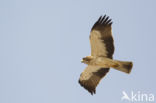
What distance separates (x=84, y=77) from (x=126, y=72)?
6.89 feet

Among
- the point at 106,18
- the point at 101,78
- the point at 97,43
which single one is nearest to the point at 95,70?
the point at 101,78

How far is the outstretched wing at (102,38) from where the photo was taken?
38.1 feet

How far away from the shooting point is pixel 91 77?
1283 cm

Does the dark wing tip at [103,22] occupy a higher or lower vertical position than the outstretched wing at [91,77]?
higher

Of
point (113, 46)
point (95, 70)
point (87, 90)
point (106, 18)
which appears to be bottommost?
point (87, 90)

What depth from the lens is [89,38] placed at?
474 inches

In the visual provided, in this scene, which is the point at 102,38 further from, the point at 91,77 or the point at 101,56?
the point at 91,77

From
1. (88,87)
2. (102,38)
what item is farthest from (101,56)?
(88,87)

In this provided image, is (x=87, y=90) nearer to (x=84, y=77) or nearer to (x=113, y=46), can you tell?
(x=84, y=77)

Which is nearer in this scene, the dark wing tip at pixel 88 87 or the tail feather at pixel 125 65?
the tail feather at pixel 125 65

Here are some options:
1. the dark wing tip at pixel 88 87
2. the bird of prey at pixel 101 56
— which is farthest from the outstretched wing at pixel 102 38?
the dark wing tip at pixel 88 87

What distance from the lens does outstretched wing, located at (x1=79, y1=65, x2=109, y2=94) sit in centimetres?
1250

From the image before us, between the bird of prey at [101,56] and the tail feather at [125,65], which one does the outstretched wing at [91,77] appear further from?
the tail feather at [125,65]

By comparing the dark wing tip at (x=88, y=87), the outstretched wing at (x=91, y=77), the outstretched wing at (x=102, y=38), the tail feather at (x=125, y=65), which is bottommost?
the dark wing tip at (x=88, y=87)
